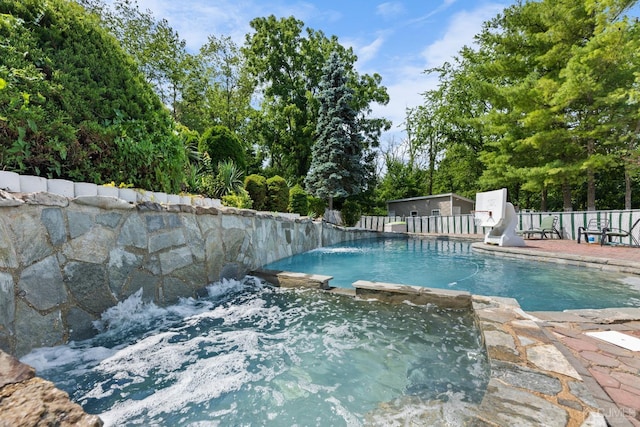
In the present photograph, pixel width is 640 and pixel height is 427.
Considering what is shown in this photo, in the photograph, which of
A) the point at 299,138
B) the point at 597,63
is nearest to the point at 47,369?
the point at 597,63

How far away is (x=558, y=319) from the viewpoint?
2510mm

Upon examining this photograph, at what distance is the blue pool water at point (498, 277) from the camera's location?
139 inches

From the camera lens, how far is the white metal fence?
7488mm

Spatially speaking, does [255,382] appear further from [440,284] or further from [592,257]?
[592,257]

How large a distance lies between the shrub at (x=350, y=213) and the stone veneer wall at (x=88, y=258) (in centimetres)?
1236

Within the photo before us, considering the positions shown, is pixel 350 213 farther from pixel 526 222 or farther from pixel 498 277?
pixel 498 277

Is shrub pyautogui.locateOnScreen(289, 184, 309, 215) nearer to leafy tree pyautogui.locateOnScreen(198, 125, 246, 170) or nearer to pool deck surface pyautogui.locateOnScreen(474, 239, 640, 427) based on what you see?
leafy tree pyautogui.locateOnScreen(198, 125, 246, 170)

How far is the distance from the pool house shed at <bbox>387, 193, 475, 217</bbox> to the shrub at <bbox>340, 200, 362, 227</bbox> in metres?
4.08

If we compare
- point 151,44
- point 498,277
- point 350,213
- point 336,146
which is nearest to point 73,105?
point 498,277

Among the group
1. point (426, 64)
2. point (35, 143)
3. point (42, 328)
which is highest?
point (426, 64)

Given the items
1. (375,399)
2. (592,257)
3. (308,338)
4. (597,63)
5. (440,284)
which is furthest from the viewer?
(597,63)

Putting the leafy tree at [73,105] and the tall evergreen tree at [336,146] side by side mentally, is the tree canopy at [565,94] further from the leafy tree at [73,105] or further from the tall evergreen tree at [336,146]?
the leafy tree at [73,105]

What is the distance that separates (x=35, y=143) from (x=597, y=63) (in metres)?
13.8

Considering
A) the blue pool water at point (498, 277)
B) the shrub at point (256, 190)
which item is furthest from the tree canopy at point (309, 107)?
the blue pool water at point (498, 277)
